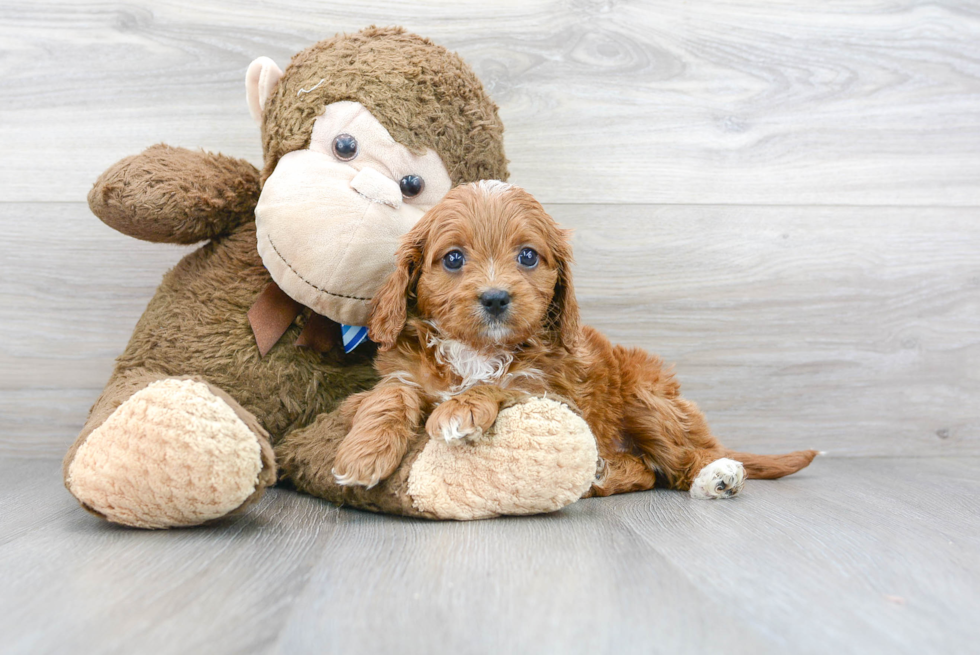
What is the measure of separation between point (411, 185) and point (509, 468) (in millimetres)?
603

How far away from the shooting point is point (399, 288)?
4.38 ft

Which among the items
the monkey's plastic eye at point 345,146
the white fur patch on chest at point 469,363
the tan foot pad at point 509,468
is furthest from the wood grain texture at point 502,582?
the monkey's plastic eye at point 345,146

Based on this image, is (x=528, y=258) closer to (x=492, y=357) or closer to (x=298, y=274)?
(x=492, y=357)

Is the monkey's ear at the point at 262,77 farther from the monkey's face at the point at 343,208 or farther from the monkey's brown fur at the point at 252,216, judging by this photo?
the monkey's face at the point at 343,208

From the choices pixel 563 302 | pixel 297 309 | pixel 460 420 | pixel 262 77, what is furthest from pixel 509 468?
pixel 262 77

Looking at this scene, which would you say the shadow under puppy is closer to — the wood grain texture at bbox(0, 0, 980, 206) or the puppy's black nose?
the puppy's black nose

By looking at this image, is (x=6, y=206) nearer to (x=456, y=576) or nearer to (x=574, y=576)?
(x=456, y=576)

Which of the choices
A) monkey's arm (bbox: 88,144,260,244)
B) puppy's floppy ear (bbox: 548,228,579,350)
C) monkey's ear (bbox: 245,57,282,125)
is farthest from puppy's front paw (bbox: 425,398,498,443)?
monkey's ear (bbox: 245,57,282,125)

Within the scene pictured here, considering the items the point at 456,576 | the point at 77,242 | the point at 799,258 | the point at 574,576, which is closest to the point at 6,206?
the point at 77,242

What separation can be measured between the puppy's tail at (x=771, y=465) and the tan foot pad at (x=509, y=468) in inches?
25.0

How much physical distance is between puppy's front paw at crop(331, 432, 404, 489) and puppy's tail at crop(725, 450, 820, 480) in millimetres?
905

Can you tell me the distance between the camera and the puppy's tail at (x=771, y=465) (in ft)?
5.68

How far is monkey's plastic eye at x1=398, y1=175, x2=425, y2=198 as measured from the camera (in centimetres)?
145

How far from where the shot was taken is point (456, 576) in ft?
3.24
